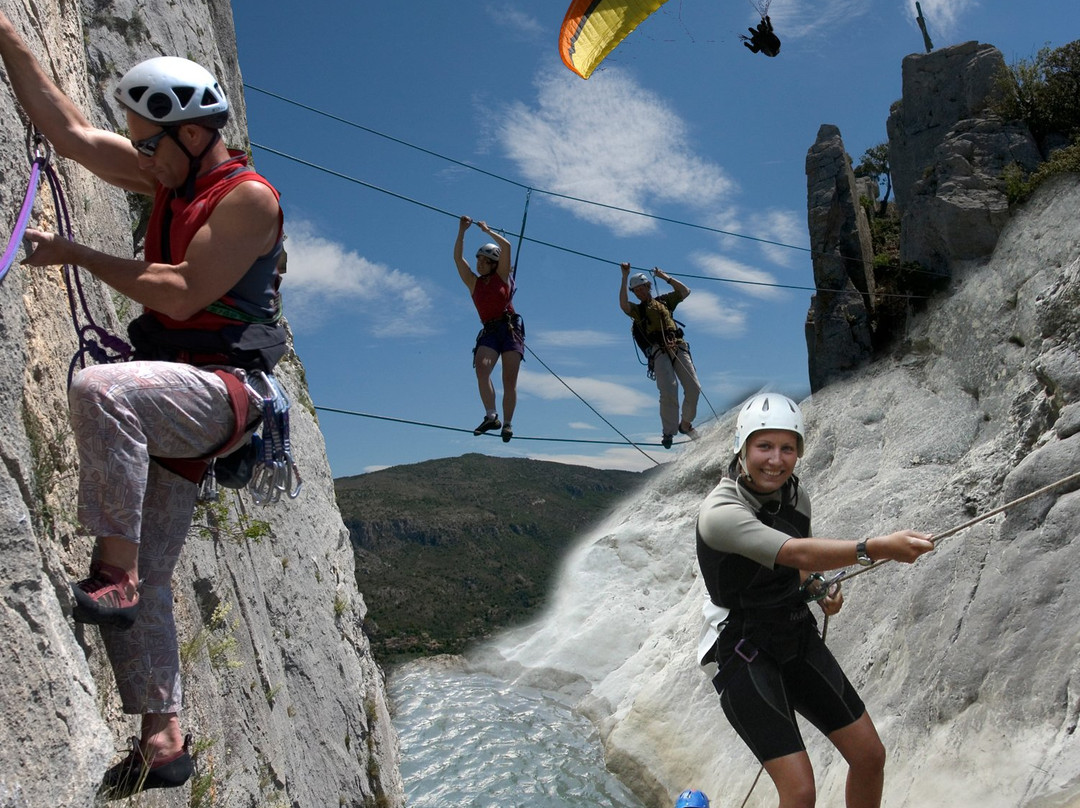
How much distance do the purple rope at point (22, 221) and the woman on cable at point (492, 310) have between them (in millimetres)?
8434

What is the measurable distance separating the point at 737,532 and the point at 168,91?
3047 mm

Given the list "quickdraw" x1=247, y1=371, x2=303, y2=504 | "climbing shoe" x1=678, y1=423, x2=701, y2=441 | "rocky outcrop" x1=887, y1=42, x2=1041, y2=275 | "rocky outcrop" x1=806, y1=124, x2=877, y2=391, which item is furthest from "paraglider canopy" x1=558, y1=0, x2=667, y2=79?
"quickdraw" x1=247, y1=371, x2=303, y2=504

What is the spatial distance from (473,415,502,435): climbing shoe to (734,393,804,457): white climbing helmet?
313 inches

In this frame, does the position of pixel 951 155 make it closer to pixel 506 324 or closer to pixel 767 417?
pixel 506 324

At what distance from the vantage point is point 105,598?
3.10 m

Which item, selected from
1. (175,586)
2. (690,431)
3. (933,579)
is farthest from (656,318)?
(175,586)

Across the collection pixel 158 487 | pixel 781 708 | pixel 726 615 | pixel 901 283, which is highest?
pixel 901 283

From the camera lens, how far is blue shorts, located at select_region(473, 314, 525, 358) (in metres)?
12.0

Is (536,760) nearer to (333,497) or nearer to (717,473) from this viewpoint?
(717,473)

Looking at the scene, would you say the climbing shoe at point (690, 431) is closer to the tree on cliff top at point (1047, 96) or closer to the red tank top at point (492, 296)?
the red tank top at point (492, 296)

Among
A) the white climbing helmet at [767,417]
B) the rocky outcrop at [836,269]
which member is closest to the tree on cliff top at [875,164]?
the rocky outcrop at [836,269]

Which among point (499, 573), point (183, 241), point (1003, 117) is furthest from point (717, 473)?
point (499, 573)

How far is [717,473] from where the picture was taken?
2986cm

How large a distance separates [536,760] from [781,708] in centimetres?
2472
